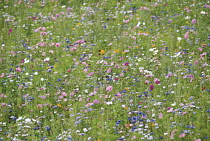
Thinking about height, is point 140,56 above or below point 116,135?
above

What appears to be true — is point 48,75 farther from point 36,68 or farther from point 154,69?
point 154,69

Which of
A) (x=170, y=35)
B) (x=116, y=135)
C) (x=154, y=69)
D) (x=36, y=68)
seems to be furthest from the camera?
(x=170, y=35)

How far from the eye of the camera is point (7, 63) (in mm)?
8078

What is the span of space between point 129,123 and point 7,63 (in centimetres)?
409

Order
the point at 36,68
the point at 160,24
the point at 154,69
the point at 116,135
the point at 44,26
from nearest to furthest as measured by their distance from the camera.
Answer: the point at 116,135
the point at 154,69
the point at 36,68
the point at 160,24
the point at 44,26

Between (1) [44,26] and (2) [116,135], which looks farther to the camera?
(1) [44,26]

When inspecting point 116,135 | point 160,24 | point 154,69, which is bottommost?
point 116,135

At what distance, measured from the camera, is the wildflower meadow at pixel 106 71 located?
5531 mm

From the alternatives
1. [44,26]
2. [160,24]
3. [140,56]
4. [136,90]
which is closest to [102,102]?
[136,90]

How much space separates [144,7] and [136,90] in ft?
15.4

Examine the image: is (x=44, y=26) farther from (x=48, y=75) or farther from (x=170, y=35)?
(x=170, y=35)

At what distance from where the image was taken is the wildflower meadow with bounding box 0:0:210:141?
218 inches

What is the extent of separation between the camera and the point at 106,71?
24.7 feet

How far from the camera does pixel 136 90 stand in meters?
6.66
